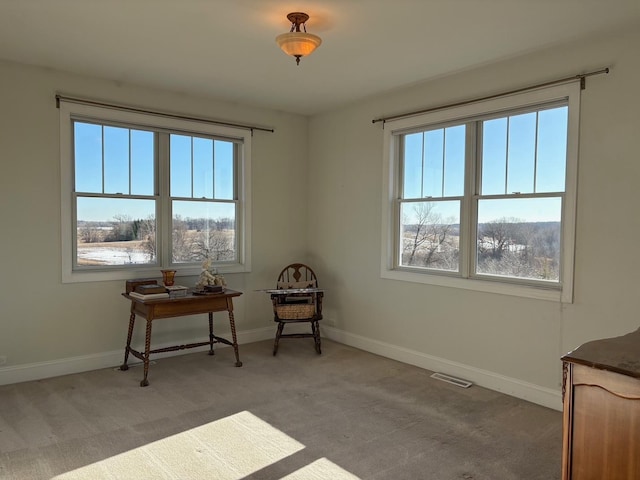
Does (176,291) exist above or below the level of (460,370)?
above

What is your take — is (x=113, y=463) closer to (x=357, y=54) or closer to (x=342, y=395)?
(x=342, y=395)

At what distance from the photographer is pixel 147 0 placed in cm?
269

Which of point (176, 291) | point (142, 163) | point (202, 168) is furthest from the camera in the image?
point (202, 168)

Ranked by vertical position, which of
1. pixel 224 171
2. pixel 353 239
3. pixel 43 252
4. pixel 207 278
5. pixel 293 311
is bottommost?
pixel 293 311

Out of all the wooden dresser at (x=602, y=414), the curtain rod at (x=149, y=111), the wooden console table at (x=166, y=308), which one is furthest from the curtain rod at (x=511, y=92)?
the wooden console table at (x=166, y=308)

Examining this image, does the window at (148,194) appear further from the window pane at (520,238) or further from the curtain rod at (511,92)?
the window pane at (520,238)

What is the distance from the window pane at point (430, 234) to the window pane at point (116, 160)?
107 inches

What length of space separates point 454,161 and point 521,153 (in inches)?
24.8

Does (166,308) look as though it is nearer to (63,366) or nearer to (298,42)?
(63,366)

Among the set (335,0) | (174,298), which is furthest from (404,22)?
(174,298)

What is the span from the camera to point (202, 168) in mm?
4875

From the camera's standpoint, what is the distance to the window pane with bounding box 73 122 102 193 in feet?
13.5

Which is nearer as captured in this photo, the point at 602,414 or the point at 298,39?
the point at 602,414

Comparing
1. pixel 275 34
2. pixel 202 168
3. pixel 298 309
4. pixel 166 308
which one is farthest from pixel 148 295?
pixel 275 34
